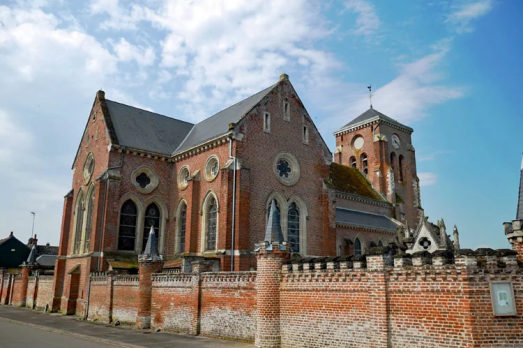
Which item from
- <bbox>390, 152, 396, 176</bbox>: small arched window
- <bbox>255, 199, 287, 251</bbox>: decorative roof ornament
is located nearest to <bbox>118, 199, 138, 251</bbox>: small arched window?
<bbox>255, 199, 287, 251</bbox>: decorative roof ornament

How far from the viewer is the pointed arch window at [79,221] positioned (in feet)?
107

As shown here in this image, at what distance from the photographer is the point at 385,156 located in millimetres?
49906

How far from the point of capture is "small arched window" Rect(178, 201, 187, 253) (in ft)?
99.0

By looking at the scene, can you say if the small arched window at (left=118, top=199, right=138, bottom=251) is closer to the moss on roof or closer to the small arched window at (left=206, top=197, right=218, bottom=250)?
the small arched window at (left=206, top=197, right=218, bottom=250)

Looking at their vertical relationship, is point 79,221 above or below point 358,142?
below

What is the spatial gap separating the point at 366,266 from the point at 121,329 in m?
14.6

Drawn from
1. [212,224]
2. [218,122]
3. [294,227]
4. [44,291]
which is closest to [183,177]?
[218,122]

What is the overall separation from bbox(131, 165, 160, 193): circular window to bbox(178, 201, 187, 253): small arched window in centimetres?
268

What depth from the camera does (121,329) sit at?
22.1m

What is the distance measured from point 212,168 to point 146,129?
27.8 feet

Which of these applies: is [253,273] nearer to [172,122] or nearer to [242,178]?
[242,178]

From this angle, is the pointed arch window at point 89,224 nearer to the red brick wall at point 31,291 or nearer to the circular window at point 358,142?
the red brick wall at point 31,291

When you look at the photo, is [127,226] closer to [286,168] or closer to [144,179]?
[144,179]

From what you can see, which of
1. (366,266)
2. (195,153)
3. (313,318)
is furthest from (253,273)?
(195,153)
